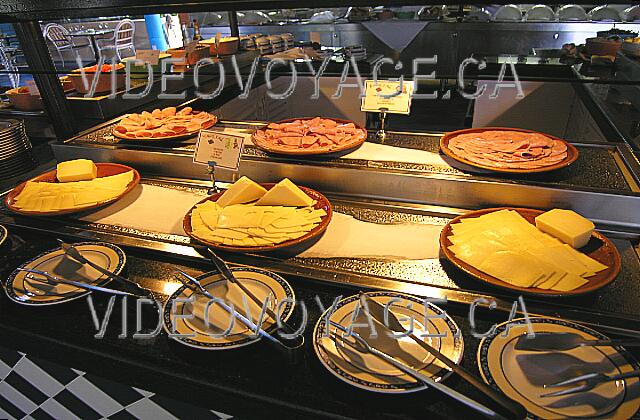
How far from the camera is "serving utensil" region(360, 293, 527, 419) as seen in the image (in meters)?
0.77

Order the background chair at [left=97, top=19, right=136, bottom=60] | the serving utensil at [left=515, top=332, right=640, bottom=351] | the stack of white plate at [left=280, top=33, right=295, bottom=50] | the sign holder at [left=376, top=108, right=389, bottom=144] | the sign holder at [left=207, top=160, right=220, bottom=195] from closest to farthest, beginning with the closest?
the serving utensil at [left=515, top=332, right=640, bottom=351]
the sign holder at [left=207, top=160, right=220, bottom=195]
the sign holder at [left=376, top=108, right=389, bottom=144]
the stack of white plate at [left=280, top=33, right=295, bottom=50]
the background chair at [left=97, top=19, right=136, bottom=60]

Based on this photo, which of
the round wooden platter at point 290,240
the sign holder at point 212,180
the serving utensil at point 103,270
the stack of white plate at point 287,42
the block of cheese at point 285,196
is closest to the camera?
the serving utensil at point 103,270

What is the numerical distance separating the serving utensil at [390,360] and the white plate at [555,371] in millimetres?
68

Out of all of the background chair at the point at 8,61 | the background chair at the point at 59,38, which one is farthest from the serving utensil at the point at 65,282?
the background chair at the point at 59,38

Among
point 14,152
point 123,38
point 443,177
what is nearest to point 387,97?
point 443,177

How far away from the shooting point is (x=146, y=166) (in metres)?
1.90

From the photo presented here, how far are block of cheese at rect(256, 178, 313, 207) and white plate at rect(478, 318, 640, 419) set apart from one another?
2.43 ft

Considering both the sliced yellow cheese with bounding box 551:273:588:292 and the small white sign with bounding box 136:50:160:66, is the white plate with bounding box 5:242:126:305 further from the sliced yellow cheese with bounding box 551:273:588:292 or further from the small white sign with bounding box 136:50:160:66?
the small white sign with bounding box 136:50:160:66

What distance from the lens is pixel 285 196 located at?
1.46 metres

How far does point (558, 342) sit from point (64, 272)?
129 cm

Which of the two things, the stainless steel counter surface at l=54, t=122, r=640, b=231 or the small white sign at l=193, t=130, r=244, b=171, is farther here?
the small white sign at l=193, t=130, r=244, b=171

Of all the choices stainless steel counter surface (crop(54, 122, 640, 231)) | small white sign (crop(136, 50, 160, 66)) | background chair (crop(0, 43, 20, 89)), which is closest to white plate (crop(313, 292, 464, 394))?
stainless steel counter surface (crop(54, 122, 640, 231))

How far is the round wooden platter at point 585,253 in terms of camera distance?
1040 mm

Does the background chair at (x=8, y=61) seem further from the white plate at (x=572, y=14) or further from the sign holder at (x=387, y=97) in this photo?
the white plate at (x=572, y=14)
